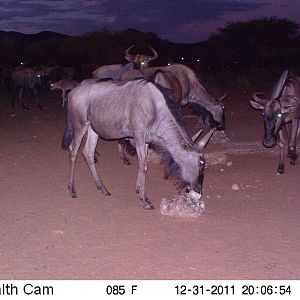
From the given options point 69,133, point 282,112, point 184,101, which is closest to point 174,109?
point 69,133

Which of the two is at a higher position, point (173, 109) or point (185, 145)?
point (173, 109)

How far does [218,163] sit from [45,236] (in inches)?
186

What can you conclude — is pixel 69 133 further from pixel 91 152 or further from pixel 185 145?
pixel 185 145

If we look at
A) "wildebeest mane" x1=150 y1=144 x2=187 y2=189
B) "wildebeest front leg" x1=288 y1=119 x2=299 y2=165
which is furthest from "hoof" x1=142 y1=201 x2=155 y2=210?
"wildebeest front leg" x1=288 y1=119 x2=299 y2=165

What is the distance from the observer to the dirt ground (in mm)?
5332

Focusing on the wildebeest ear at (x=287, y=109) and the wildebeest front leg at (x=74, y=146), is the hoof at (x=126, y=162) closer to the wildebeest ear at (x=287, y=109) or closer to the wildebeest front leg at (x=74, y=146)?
the wildebeest front leg at (x=74, y=146)

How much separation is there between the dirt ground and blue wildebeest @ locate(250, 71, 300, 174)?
1.52 ft

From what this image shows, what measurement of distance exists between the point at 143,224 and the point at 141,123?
1510 mm

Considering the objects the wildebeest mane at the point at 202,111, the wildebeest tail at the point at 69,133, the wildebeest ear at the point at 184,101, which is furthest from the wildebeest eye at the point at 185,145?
the wildebeest mane at the point at 202,111

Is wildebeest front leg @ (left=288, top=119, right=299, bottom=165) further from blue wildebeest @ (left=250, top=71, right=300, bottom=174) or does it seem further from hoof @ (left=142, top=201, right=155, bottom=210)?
hoof @ (left=142, top=201, right=155, bottom=210)

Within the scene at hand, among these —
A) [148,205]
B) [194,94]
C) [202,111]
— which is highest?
[148,205]

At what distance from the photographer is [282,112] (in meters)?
9.31

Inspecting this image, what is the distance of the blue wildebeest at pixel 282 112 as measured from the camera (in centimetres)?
929

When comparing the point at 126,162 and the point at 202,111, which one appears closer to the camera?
the point at 126,162
